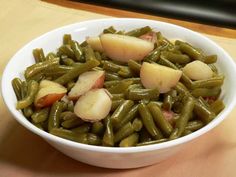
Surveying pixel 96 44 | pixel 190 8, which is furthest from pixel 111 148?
pixel 190 8

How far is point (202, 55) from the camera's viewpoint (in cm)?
102

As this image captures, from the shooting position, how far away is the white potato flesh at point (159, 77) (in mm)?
891

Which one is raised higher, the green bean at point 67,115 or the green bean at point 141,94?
the green bean at point 141,94

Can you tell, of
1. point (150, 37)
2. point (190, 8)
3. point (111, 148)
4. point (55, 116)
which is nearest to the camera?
point (111, 148)

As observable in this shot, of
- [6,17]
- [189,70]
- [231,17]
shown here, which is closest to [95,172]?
[189,70]

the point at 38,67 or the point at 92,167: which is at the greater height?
the point at 38,67

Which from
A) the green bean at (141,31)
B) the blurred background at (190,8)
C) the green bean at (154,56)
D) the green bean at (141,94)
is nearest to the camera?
the green bean at (141,94)

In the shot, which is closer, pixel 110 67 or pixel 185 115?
pixel 185 115

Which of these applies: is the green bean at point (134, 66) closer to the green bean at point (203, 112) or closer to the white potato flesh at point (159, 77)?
the white potato flesh at point (159, 77)

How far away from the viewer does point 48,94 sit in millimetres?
874

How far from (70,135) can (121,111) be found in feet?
0.38

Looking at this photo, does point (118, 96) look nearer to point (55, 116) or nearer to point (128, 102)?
point (128, 102)

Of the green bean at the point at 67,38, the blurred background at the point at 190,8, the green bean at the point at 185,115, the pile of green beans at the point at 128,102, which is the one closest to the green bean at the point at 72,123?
the pile of green beans at the point at 128,102

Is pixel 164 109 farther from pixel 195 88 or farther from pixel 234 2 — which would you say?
pixel 234 2
